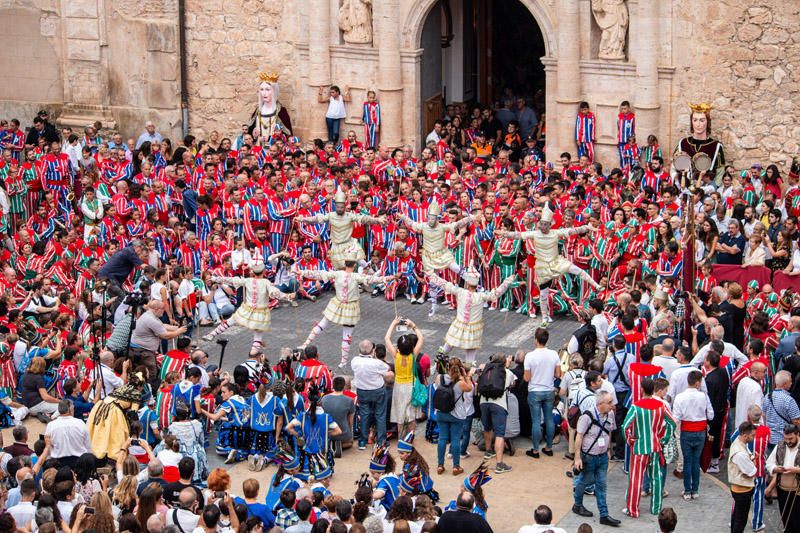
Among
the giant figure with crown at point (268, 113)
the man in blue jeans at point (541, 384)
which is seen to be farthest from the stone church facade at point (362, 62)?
the man in blue jeans at point (541, 384)

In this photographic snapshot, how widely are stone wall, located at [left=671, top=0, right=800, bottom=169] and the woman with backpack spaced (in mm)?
9649

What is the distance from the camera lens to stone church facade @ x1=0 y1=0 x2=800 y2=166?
82.5ft

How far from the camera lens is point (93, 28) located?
1168 inches

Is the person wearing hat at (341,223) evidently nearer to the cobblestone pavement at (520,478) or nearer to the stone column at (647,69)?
the cobblestone pavement at (520,478)

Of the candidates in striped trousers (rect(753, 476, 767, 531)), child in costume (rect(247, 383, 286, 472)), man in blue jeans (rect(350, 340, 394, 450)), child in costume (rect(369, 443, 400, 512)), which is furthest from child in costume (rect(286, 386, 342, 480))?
striped trousers (rect(753, 476, 767, 531))

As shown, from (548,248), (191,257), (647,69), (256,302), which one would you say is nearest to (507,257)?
(548,248)

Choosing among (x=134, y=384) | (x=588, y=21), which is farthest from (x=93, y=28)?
(x=134, y=384)

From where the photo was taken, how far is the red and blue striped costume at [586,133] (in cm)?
2619

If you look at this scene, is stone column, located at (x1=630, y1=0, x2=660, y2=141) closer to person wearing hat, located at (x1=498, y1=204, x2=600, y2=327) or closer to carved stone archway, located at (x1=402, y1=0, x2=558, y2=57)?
carved stone archway, located at (x1=402, y1=0, x2=558, y2=57)

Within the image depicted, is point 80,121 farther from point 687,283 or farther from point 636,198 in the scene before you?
point 687,283

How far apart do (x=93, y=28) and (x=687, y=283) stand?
46.4 ft

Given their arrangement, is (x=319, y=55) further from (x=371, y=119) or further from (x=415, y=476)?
(x=415, y=476)

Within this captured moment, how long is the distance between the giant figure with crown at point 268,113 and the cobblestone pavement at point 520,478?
22.7 ft

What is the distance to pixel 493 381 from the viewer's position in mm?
17469
